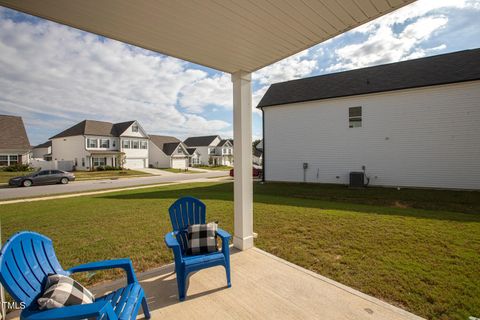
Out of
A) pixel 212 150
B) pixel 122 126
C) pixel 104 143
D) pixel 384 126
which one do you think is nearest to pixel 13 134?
pixel 104 143

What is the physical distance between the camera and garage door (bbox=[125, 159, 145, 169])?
3162 centimetres

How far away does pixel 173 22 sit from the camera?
2.47m

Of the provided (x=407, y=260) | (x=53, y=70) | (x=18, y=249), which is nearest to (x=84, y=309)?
(x=18, y=249)

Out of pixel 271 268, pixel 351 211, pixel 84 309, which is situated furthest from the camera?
pixel 351 211

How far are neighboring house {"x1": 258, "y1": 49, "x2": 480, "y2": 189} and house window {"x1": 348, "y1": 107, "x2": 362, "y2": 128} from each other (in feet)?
0.17

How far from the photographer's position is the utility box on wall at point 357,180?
474 inches

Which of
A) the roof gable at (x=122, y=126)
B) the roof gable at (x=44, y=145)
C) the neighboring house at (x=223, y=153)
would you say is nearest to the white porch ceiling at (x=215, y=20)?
the roof gable at (x=122, y=126)

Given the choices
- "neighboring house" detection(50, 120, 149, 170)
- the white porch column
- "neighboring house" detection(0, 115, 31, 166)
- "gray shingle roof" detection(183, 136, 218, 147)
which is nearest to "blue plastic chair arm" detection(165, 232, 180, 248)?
the white porch column

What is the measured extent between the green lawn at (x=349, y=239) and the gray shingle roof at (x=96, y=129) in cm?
2373

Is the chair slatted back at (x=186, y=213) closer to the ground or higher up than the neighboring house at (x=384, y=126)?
closer to the ground

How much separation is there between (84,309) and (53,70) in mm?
5276

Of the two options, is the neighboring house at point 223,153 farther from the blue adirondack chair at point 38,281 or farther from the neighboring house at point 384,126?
the blue adirondack chair at point 38,281

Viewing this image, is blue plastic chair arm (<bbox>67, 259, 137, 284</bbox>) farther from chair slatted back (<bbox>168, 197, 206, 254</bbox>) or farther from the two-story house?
the two-story house

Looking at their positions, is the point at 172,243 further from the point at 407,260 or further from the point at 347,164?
the point at 347,164
